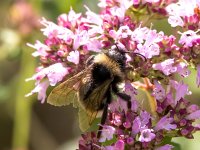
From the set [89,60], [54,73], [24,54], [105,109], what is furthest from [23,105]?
[105,109]

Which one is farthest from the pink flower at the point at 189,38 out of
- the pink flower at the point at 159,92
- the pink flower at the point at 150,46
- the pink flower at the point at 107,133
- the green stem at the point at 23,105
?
the green stem at the point at 23,105

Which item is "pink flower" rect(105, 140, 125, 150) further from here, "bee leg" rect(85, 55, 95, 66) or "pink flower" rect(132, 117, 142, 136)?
"bee leg" rect(85, 55, 95, 66)

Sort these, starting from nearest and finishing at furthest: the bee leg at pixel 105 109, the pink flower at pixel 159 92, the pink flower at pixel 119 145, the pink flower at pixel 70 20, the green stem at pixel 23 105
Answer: the pink flower at pixel 119 145, the bee leg at pixel 105 109, the pink flower at pixel 159 92, the pink flower at pixel 70 20, the green stem at pixel 23 105

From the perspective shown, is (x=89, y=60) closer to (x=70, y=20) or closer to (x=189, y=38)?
(x=70, y=20)

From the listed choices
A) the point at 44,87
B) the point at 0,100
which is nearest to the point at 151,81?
the point at 44,87

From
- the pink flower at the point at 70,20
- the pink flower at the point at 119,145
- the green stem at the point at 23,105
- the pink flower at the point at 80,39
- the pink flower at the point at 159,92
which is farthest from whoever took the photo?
the green stem at the point at 23,105

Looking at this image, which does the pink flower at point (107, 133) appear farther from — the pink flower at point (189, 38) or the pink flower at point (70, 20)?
the pink flower at point (70, 20)

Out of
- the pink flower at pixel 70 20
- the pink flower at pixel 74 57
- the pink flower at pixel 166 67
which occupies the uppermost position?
the pink flower at pixel 70 20

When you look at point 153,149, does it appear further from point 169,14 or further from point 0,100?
point 0,100
